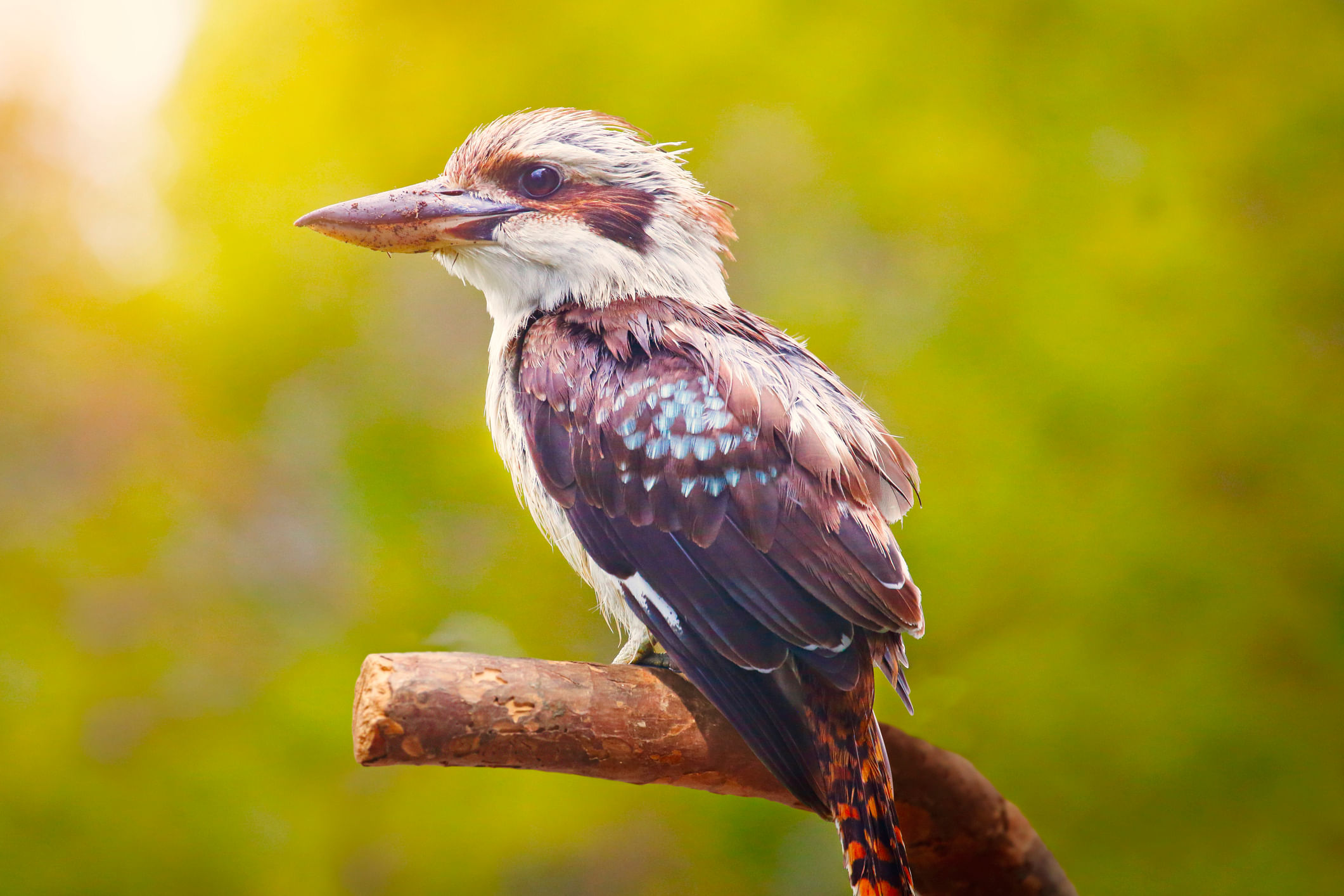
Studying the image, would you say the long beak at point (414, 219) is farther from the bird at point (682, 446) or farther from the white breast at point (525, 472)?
the white breast at point (525, 472)

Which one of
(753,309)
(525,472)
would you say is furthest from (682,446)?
(753,309)

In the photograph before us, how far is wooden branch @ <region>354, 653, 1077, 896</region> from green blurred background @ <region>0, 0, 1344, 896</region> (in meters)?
0.71

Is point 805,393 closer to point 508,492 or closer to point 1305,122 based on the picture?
point 508,492

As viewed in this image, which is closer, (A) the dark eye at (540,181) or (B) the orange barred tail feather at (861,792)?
(B) the orange barred tail feather at (861,792)

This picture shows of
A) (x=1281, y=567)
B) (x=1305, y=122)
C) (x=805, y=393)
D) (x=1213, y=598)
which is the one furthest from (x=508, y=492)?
(x=1305, y=122)

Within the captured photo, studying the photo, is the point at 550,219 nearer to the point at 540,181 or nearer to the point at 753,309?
the point at 540,181

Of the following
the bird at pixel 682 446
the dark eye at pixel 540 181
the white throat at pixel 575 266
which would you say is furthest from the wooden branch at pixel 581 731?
the dark eye at pixel 540 181

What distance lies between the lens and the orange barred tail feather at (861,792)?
117 centimetres

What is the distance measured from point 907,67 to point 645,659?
64.4 inches

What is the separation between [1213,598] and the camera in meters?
2.17

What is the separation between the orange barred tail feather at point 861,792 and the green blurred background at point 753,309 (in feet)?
3.11

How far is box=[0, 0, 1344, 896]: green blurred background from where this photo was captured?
2.04 meters

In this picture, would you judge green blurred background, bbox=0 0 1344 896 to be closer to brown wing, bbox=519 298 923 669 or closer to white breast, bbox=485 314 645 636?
white breast, bbox=485 314 645 636

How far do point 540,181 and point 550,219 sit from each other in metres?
0.07
